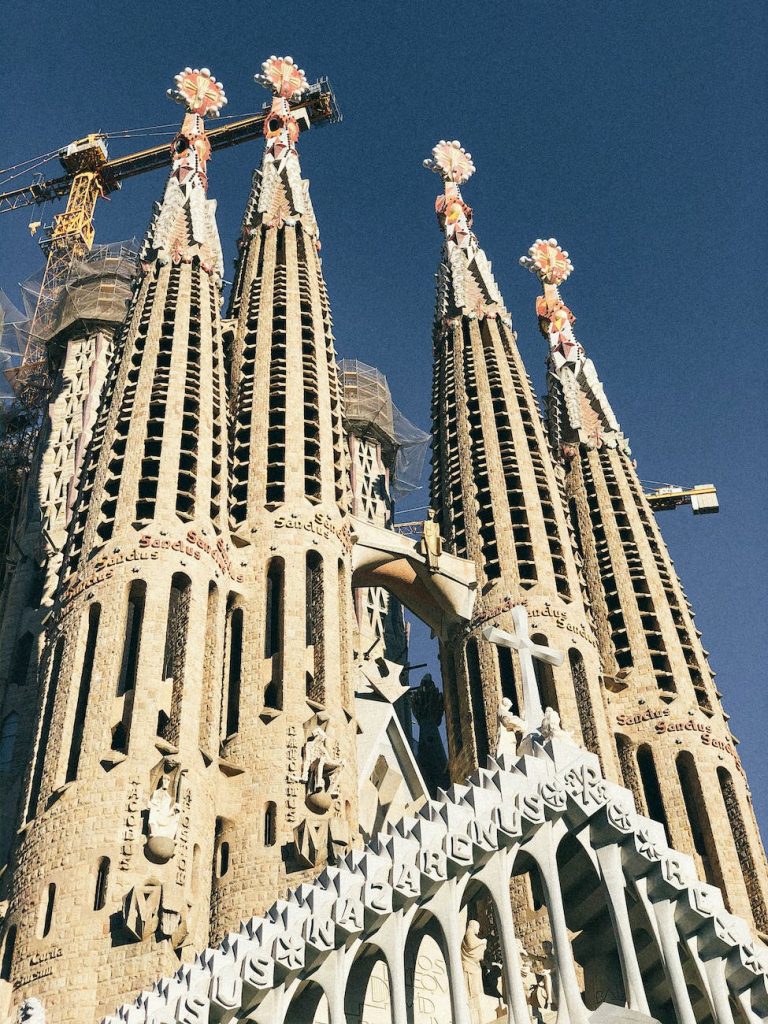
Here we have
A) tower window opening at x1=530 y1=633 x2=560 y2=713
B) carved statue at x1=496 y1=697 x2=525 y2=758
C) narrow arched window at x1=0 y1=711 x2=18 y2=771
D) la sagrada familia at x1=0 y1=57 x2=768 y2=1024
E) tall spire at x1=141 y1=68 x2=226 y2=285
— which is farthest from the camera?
tall spire at x1=141 y1=68 x2=226 y2=285

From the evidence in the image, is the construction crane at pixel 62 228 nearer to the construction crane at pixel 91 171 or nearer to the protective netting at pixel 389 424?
the construction crane at pixel 91 171

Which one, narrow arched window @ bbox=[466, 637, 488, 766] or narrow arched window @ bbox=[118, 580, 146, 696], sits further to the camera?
narrow arched window @ bbox=[466, 637, 488, 766]

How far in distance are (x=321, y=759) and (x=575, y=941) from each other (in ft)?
24.9

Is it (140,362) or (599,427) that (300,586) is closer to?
(140,362)

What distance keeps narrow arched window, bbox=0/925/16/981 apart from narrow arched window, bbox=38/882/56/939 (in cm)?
59

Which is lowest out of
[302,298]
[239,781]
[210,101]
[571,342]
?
[239,781]

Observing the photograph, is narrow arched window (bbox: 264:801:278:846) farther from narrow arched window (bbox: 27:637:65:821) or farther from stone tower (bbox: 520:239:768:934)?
stone tower (bbox: 520:239:768:934)

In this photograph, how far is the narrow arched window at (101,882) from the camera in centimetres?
2377

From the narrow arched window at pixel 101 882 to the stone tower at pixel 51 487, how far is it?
22.2 ft

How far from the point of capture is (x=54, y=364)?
151ft

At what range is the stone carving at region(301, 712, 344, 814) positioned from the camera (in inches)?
1079

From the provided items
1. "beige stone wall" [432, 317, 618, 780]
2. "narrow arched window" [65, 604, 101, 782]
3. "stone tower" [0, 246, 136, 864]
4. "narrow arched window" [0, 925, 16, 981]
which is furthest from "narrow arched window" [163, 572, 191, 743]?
"beige stone wall" [432, 317, 618, 780]

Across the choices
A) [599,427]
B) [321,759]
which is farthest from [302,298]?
[321,759]

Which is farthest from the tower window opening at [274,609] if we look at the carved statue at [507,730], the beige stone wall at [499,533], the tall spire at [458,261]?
the tall spire at [458,261]
